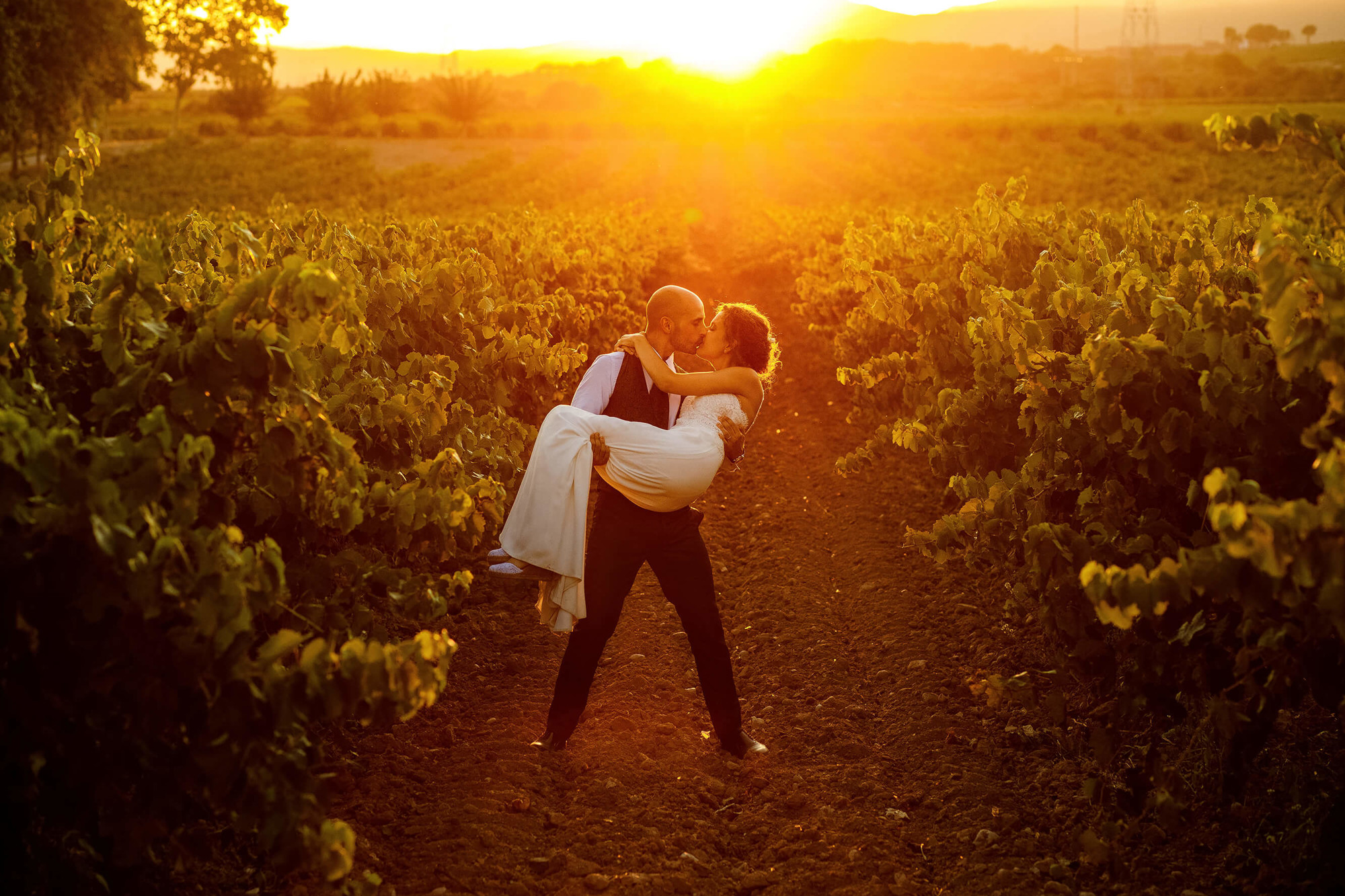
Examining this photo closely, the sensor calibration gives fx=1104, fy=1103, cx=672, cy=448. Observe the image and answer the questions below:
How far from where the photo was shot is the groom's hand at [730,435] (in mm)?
4359

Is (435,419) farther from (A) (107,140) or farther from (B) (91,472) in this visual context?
(A) (107,140)

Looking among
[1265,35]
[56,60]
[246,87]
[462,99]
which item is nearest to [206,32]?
[246,87]

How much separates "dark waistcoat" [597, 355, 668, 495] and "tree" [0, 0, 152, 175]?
32.4 meters

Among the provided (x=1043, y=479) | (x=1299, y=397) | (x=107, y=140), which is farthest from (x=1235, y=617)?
(x=107, y=140)

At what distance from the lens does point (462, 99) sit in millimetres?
76250

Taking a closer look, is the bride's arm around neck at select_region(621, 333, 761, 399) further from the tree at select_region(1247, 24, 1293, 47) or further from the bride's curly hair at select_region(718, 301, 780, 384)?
the tree at select_region(1247, 24, 1293, 47)

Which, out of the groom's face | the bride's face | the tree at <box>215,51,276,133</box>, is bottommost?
the bride's face

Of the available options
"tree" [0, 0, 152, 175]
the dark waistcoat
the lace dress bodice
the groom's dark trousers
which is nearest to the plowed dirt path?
the groom's dark trousers

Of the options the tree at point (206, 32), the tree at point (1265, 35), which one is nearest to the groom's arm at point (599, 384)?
the tree at point (206, 32)

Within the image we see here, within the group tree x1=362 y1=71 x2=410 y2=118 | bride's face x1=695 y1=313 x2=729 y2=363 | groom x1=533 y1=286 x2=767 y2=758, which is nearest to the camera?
groom x1=533 y1=286 x2=767 y2=758

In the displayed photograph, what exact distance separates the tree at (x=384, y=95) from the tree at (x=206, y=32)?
11.0m

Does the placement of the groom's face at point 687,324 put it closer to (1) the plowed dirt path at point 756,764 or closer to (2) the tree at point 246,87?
(1) the plowed dirt path at point 756,764

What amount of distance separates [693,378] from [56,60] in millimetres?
36352

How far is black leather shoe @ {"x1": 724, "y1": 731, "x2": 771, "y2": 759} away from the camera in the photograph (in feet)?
15.4
